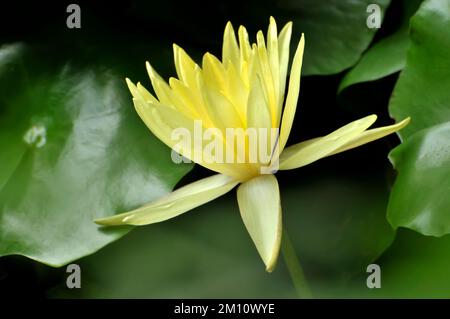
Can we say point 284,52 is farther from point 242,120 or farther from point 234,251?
point 234,251

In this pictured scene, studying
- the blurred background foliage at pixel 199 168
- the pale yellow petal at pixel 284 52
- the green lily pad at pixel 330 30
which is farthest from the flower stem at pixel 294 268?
the green lily pad at pixel 330 30

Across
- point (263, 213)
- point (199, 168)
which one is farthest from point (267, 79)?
point (199, 168)

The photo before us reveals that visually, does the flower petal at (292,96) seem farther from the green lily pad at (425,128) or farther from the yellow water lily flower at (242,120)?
the green lily pad at (425,128)

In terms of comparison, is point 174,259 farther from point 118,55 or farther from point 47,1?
point 47,1

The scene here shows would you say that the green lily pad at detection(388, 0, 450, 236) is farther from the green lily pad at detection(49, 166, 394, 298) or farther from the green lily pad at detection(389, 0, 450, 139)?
the green lily pad at detection(49, 166, 394, 298)

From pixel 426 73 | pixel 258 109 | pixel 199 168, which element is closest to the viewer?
pixel 258 109

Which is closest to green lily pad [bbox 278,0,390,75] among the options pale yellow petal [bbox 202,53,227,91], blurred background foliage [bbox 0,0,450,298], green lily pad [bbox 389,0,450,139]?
blurred background foliage [bbox 0,0,450,298]

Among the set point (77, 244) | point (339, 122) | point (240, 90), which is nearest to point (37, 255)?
point (77, 244)
